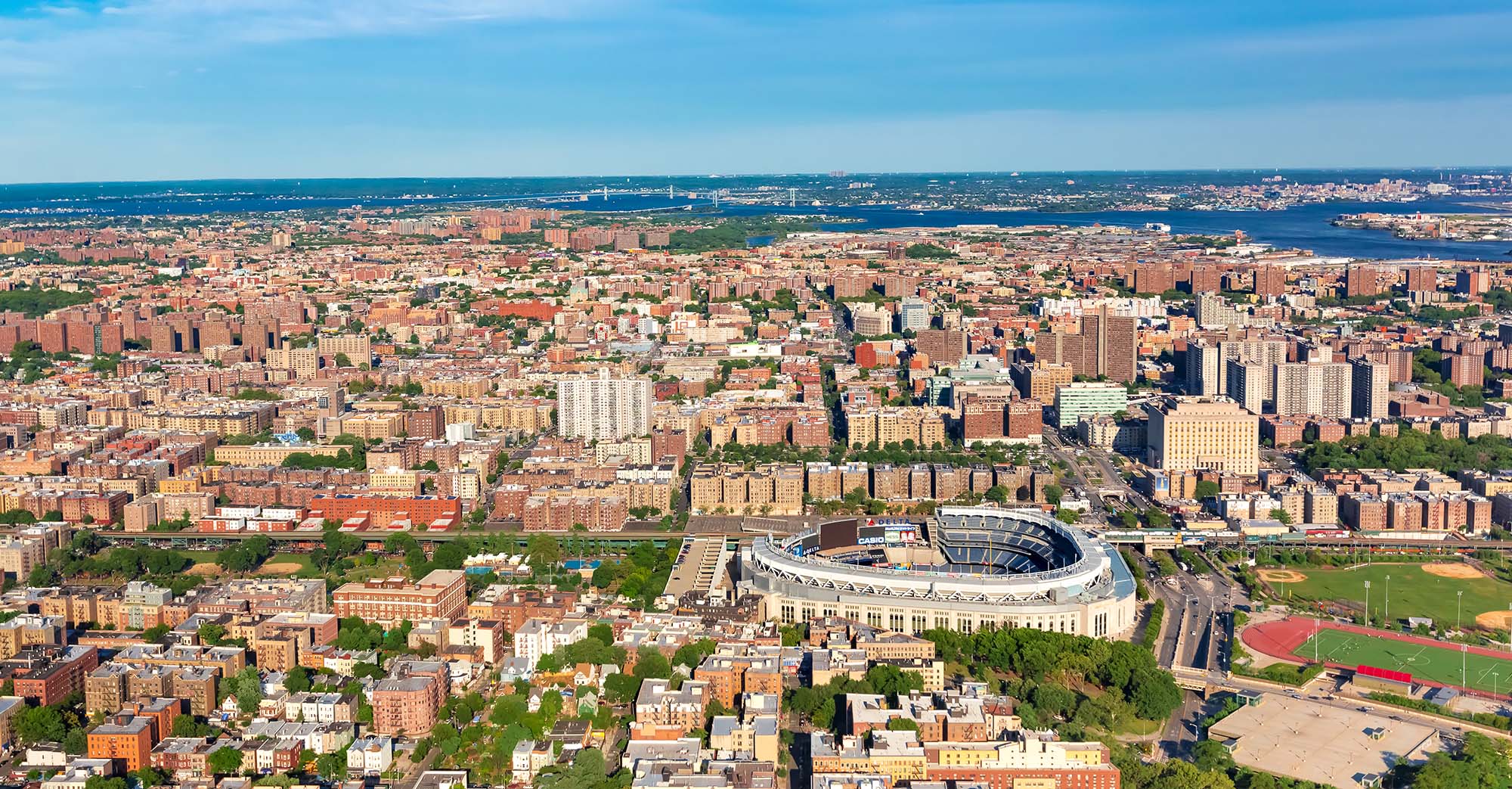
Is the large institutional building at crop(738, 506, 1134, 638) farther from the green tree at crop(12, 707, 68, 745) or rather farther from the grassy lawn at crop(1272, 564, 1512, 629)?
the green tree at crop(12, 707, 68, 745)

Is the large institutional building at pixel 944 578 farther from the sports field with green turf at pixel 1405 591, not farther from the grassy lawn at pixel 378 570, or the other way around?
the grassy lawn at pixel 378 570

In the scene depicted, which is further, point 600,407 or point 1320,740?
point 600,407

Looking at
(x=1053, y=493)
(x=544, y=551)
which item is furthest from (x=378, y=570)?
(x=1053, y=493)

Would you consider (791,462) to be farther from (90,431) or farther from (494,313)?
(494,313)

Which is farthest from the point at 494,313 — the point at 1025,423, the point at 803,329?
the point at 1025,423

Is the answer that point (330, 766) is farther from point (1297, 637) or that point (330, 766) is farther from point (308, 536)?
point (1297, 637)

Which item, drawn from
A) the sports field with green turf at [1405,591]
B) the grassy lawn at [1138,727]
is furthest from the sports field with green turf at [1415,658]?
the grassy lawn at [1138,727]
